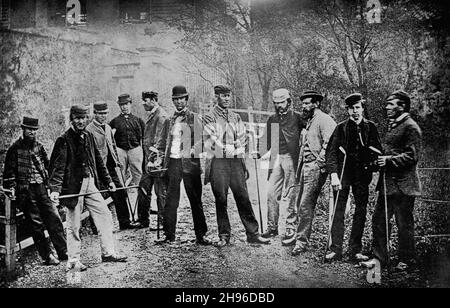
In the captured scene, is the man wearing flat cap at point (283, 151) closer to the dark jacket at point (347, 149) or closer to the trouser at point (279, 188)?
the trouser at point (279, 188)

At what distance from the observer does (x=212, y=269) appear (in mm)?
3508

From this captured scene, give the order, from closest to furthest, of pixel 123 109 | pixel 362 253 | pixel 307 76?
1. pixel 362 253
2. pixel 307 76
3. pixel 123 109

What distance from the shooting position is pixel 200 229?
12.4ft

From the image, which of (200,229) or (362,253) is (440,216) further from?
(200,229)

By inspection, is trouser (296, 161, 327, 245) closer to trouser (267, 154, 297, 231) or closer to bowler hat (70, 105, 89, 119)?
trouser (267, 154, 297, 231)

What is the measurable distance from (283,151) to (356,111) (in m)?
0.70

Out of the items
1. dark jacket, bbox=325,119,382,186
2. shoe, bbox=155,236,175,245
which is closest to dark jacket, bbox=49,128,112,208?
shoe, bbox=155,236,175,245

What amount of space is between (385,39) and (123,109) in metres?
2.50

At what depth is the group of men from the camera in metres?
3.33

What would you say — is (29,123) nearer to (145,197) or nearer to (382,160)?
(145,197)

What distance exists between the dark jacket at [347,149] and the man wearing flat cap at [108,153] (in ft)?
6.51

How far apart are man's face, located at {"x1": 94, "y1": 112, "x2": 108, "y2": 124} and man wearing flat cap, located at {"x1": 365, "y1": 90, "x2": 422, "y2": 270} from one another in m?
2.53

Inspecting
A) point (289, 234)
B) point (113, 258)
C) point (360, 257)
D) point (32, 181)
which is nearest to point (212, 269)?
point (289, 234)

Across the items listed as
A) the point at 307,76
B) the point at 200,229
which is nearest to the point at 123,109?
the point at 200,229
